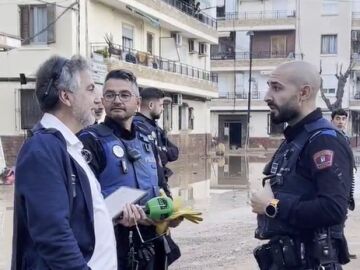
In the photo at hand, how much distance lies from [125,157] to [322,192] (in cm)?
136

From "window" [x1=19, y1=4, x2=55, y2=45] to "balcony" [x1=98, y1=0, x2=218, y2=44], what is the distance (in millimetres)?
2796

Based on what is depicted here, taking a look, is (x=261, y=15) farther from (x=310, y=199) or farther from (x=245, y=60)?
(x=310, y=199)

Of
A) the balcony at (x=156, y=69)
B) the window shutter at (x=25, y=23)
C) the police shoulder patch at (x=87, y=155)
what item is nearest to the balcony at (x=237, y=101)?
the balcony at (x=156, y=69)

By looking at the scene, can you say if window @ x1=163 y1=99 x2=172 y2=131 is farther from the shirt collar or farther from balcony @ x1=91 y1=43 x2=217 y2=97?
the shirt collar

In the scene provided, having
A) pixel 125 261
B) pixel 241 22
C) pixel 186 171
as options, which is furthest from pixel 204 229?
pixel 241 22

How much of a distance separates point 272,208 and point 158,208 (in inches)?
31.5

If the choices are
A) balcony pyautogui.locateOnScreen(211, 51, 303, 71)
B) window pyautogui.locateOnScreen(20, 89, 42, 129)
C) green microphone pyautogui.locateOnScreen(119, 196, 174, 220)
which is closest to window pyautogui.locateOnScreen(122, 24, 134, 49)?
window pyautogui.locateOnScreen(20, 89, 42, 129)

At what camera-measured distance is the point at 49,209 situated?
91.4 inches

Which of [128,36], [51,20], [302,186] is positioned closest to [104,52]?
[51,20]

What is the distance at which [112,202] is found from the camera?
329 centimetres

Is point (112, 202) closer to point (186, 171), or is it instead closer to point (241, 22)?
point (186, 171)

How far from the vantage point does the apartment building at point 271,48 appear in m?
44.2

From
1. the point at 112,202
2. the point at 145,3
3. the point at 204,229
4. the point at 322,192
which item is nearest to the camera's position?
the point at 322,192

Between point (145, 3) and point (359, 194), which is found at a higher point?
point (145, 3)
